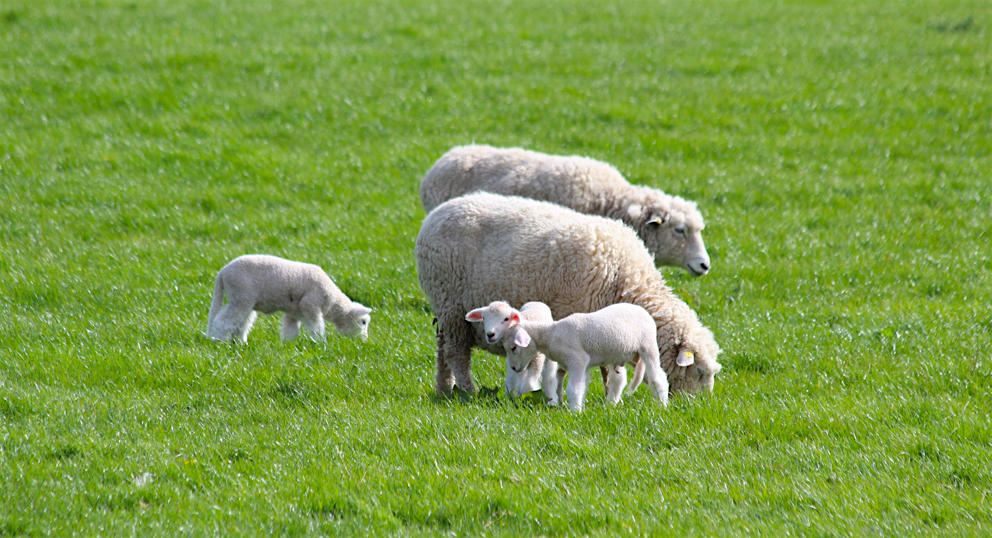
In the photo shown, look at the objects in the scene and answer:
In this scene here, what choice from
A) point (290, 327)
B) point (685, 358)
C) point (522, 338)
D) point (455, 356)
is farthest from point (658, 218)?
point (522, 338)

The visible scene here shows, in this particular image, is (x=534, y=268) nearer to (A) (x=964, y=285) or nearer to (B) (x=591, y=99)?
(A) (x=964, y=285)

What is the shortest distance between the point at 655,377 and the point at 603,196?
3083mm

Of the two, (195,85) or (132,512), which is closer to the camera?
(132,512)

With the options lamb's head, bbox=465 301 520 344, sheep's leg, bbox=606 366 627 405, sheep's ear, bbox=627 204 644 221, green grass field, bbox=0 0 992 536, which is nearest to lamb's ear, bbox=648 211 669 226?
sheep's ear, bbox=627 204 644 221

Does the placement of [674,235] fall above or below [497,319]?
below

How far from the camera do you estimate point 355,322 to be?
8.34 m

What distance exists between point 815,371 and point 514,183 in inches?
122

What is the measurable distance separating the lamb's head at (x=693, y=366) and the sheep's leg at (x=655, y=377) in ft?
1.14

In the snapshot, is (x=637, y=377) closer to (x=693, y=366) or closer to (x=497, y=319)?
(x=693, y=366)

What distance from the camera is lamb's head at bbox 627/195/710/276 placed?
30.0 ft

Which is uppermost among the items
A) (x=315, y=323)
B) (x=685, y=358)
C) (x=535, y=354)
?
(x=535, y=354)

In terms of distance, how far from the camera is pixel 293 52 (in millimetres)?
16797

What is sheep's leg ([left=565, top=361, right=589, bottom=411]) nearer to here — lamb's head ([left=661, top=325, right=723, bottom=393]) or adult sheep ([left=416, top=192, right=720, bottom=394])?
adult sheep ([left=416, top=192, right=720, bottom=394])

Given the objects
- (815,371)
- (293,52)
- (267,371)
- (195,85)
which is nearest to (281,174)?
A: (195,85)
